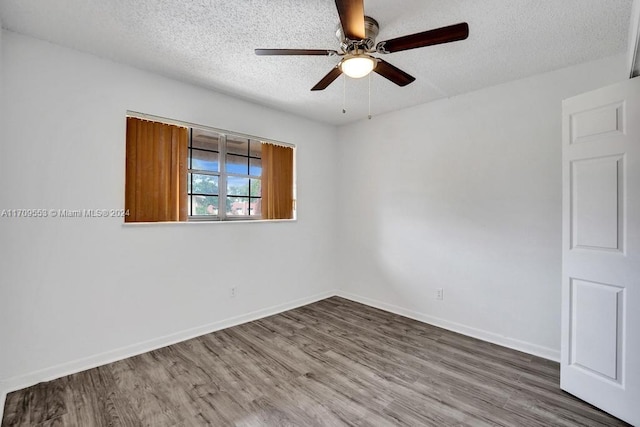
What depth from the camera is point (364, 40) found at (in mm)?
1729

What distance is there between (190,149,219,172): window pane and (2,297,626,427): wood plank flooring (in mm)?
1829

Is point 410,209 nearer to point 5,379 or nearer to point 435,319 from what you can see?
point 435,319

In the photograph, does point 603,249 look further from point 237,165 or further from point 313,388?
point 237,165

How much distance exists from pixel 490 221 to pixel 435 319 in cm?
130

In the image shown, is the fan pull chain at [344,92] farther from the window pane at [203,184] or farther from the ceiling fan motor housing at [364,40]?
the window pane at [203,184]

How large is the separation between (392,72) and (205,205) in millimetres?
2342

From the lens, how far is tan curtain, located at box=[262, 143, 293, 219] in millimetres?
3717

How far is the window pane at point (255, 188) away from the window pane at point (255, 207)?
6cm

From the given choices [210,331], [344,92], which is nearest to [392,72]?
[344,92]

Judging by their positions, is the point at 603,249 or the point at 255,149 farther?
the point at 255,149

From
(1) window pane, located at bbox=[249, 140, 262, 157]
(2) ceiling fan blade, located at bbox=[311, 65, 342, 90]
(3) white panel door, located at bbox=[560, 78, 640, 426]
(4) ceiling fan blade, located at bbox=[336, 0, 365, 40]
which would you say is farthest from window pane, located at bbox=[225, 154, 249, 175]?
(3) white panel door, located at bbox=[560, 78, 640, 426]

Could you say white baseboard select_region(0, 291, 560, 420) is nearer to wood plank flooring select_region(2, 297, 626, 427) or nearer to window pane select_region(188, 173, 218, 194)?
wood plank flooring select_region(2, 297, 626, 427)

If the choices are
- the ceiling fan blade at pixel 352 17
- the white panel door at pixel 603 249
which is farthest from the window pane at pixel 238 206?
the white panel door at pixel 603 249

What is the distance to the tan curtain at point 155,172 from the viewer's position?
2.65 metres
